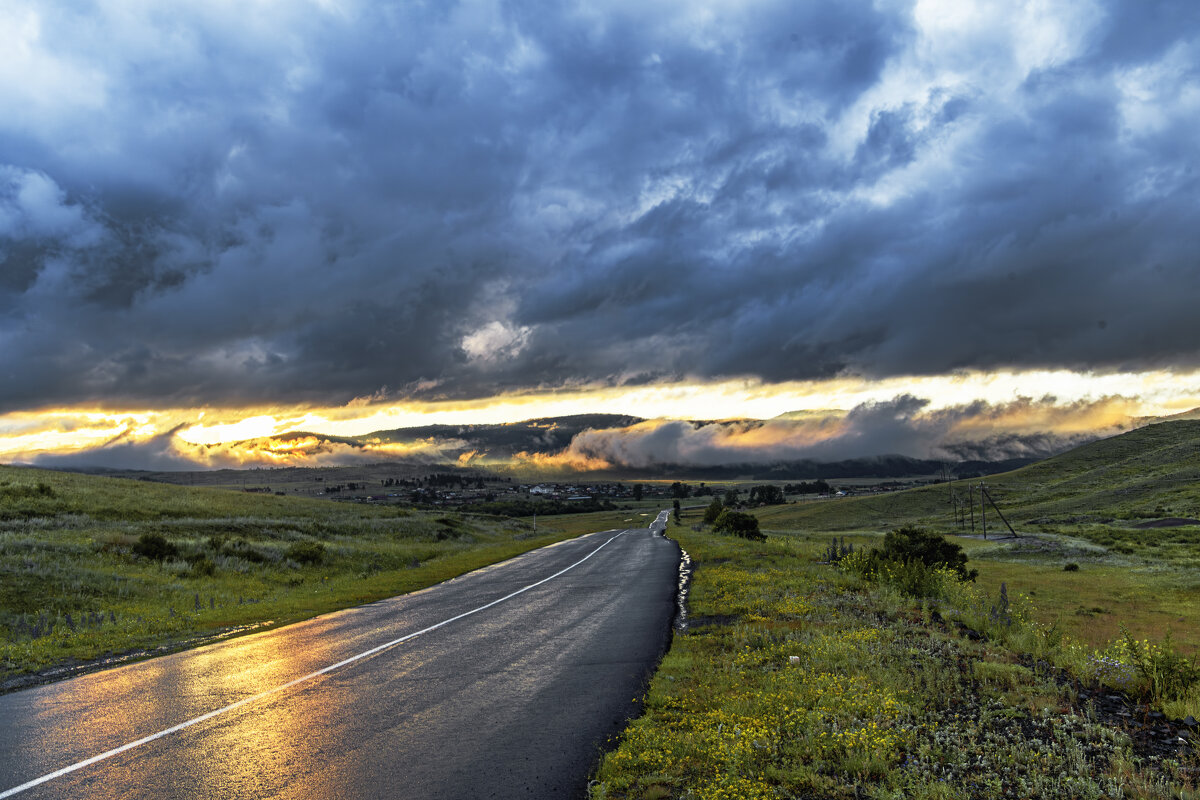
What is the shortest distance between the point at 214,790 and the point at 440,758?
2.24 m

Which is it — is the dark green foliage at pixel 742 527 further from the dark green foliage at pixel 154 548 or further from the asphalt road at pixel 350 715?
the dark green foliage at pixel 154 548

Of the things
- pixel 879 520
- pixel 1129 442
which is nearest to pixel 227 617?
pixel 879 520

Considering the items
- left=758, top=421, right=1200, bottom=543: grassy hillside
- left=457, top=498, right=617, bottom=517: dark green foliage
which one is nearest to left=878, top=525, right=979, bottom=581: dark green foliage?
left=758, top=421, right=1200, bottom=543: grassy hillside

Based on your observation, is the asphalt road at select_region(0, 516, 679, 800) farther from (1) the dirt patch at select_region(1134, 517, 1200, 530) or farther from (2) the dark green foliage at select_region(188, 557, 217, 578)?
(1) the dirt patch at select_region(1134, 517, 1200, 530)

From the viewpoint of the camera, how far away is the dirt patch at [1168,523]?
68.9 m

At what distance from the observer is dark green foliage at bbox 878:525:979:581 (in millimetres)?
24547

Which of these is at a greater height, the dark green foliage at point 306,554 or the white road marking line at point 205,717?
the white road marking line at point 205,717

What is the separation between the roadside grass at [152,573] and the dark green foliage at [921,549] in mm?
17734

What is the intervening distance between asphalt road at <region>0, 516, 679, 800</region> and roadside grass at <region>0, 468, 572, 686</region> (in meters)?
3.53

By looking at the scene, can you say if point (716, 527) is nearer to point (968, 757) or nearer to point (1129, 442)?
point (968, 757)

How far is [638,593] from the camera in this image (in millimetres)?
22234

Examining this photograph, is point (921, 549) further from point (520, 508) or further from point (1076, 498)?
point (520, 508)

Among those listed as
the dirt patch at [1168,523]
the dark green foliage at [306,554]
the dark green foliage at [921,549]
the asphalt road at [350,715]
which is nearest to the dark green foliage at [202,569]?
the dark green foliage at [306,554]

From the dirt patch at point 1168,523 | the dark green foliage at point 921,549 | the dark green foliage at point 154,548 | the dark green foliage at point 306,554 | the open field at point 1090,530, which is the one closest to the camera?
the dark green foliage at point 921,549
